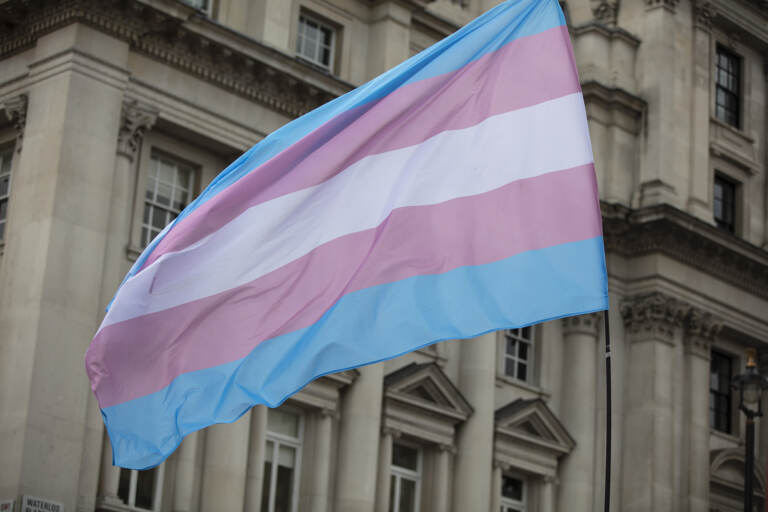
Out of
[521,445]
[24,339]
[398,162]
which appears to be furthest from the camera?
[521,445]

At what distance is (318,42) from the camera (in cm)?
3081

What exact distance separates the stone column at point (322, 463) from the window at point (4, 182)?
274 inches

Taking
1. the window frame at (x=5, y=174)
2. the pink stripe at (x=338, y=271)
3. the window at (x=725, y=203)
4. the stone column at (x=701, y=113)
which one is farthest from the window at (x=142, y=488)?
the window at (x=725, y=203)

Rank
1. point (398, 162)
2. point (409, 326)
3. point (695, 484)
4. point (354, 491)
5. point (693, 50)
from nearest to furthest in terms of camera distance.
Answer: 1. point (409, 326)
2. point (398, 162)
3. point (354, 491)
4. point (695, 484)
5. point (693, 50)

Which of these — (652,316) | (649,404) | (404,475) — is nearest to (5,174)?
(404,475)

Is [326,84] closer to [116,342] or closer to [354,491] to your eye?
[354,491]

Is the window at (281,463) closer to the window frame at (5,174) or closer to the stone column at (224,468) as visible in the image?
the stone column at (224,468)

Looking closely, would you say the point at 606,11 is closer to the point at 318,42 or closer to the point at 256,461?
the point at 318,42

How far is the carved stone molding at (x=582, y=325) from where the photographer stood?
3450cm

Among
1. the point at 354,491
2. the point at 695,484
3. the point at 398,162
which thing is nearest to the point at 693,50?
the point at 695,484

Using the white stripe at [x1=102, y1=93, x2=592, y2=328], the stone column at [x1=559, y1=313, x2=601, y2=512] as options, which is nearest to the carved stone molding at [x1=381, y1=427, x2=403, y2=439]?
the stone column at [x1=559, y1=313, x2=601, y2=512]

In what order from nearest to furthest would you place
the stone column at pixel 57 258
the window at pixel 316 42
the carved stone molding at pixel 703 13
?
the stone column at pixel 57 258, the window at pixel 316 42, the carved stone molding at pixel 703 13

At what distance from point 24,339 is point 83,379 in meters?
1.14

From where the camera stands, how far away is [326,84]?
2923 centimetres
